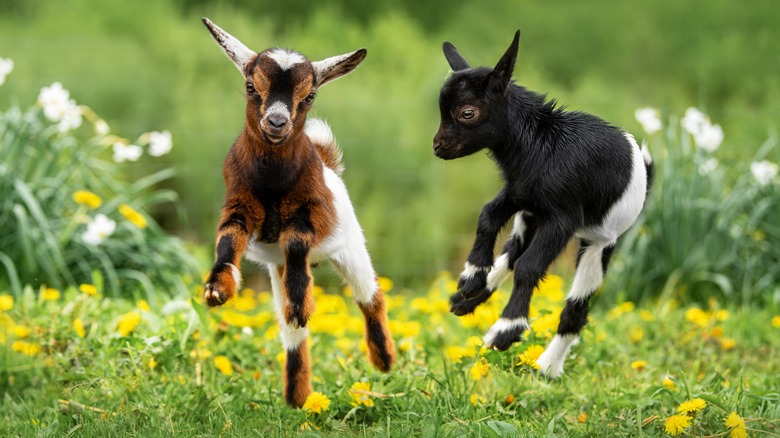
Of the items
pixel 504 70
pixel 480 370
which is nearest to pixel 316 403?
pixel 480 370

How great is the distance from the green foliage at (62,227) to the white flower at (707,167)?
171 inches

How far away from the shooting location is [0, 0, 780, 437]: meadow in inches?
156

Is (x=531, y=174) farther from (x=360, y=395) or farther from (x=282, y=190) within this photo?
(x=360, y=395)

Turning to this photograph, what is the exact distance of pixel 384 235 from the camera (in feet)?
→ 33.2

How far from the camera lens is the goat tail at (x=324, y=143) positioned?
3.51 m

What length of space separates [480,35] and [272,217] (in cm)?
996

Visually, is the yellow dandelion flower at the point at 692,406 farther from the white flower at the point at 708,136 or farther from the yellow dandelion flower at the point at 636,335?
the white flower at the point at 708,136

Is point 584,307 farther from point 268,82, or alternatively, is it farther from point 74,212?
point 74,212

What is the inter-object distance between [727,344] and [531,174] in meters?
3.43

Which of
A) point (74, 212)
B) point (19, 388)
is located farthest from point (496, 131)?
point (74, 212)

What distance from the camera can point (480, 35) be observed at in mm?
12547

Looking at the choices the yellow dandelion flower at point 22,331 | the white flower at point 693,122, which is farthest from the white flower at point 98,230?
the white flower at point 693,122

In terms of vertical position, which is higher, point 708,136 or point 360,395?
point 708,136

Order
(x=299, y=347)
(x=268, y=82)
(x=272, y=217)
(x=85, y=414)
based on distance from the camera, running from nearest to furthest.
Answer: (x=268, y=82) → (x=272, y=217) → (x=299, y=347) → (x=85, y=414)
